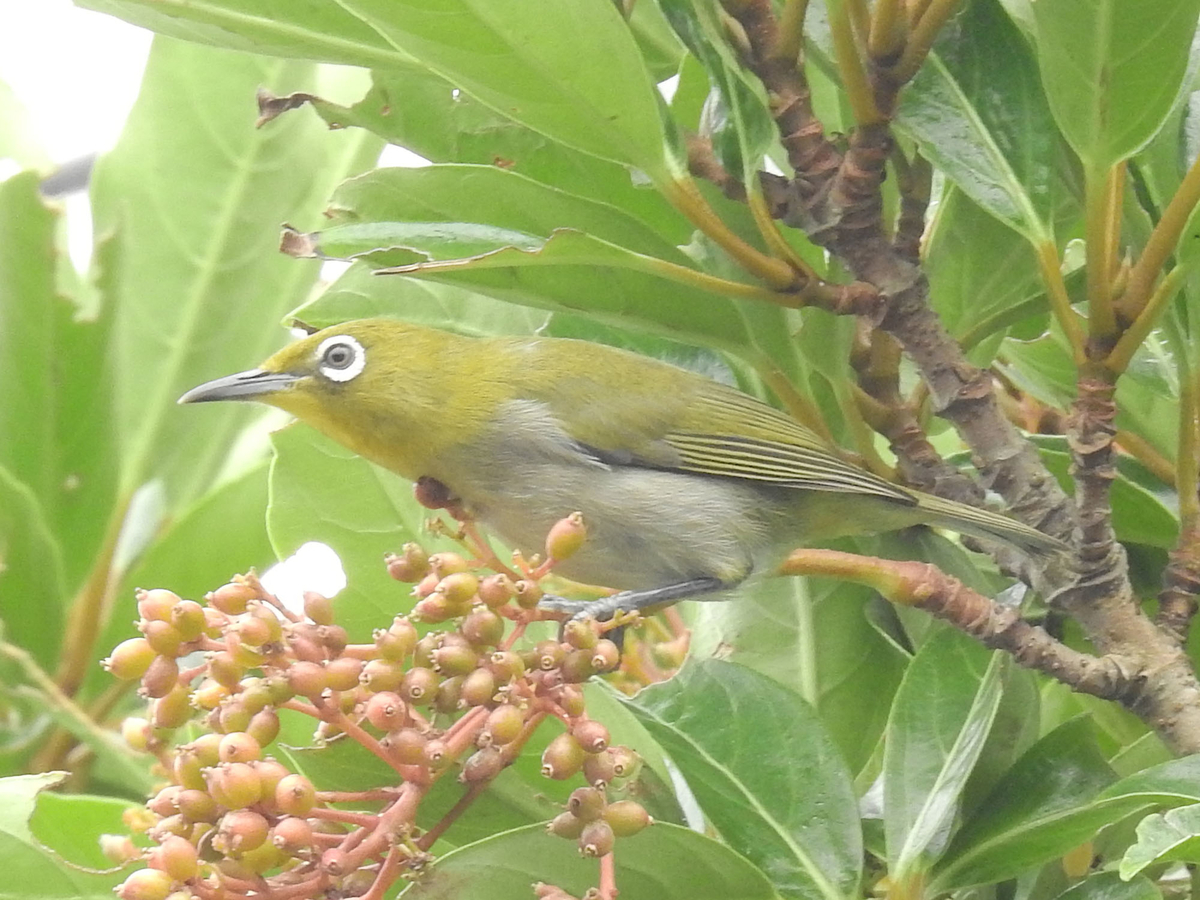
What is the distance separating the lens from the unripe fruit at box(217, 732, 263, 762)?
4.24 ft

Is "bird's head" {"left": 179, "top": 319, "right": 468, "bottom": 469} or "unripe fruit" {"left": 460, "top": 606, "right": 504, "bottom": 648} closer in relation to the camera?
"unripe fruit" {"left": 460, "top": 606, "right": 504, "bottom": 648}

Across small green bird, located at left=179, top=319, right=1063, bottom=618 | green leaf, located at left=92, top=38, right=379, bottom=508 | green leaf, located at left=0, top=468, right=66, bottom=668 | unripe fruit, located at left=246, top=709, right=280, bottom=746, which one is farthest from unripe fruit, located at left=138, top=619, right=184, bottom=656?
green leaf, located at left=92, top=38, right=379, bottom=508

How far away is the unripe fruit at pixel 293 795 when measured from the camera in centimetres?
128

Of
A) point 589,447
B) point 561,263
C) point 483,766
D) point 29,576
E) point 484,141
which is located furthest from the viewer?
point 29,576

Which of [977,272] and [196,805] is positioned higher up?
[977,272]

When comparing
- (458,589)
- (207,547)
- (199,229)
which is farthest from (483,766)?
(199,229)

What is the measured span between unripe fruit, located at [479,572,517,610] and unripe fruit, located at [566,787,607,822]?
0.72 ft

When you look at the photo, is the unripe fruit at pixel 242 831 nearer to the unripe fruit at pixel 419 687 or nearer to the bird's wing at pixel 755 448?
the unripe fruit at pixel 419 687

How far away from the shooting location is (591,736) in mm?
1367

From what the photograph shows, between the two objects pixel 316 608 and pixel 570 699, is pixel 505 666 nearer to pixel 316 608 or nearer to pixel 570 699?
pixel 570 699

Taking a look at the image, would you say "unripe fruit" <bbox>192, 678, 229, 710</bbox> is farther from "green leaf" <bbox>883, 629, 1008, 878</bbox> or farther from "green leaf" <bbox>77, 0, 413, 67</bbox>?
"green leaf" <bbox>77, 0, 413, 67</bbox>

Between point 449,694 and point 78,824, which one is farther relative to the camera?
point 78,824

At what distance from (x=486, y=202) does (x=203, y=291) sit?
1.57m

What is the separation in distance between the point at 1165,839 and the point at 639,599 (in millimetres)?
978
